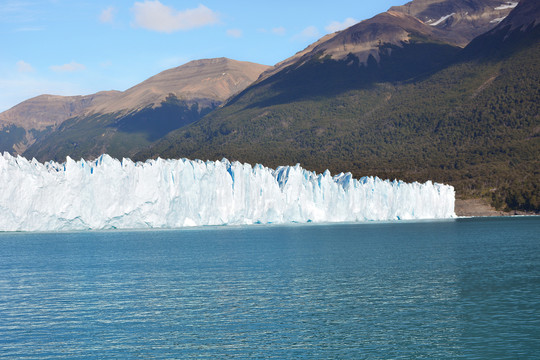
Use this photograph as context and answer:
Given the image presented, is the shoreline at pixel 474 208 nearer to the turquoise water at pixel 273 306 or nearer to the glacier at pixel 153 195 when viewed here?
the glacier at pixel 153 195

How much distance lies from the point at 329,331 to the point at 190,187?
205 feet

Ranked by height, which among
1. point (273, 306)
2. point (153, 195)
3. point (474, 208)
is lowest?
point (273, 306)

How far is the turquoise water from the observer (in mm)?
24547

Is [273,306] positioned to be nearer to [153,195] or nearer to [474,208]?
[153,195]

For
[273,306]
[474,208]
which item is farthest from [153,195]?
[474,208]

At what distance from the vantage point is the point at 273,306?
1251 inches

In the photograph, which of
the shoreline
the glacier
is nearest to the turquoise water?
the glacier

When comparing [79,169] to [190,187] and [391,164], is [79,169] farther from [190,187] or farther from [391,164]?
[391,164]

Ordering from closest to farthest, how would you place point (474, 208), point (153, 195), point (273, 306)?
point (273, 306), point (153, 195), point (474, 208)

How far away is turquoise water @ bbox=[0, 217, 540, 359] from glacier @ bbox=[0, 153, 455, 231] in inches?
912

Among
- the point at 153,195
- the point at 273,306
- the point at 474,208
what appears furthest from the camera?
the point at 474,208

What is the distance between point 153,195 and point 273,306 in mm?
54683

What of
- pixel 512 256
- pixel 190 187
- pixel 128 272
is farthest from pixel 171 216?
pixel 512 256

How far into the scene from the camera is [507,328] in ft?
87.5
